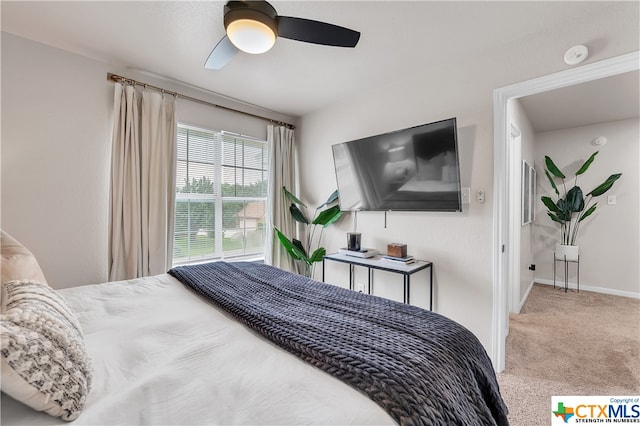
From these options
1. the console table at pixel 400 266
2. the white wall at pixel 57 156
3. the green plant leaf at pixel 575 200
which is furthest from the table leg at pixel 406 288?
the green plant leaf at pixel 575 200

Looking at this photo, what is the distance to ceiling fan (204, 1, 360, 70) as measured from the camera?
1308 millimetres

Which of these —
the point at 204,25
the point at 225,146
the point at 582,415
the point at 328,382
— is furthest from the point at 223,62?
the point at 582,415

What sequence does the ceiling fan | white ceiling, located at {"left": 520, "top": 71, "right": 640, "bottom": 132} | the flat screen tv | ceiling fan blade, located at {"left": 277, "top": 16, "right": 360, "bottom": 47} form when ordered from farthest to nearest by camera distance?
white ceiling, located at {"left": 520, "top": 71, "right": 640, "bottom": 132} < the flat screen tv < ceiling fan blade, located at {"left": 277, "top": 16, "right": 360, "bottom": 47} < the ceiling fan

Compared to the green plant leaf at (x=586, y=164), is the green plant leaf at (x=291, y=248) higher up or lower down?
lower down

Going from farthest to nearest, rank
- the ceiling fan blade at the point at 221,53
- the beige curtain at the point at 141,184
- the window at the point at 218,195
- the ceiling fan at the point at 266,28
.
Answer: the window at the point at 218,195, the beige curtain at the point at 141,184, the ceiling fan blade at the point at 221,53, the ceiling fan at the point at 266,28

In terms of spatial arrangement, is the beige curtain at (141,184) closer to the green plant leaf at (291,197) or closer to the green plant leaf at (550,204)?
the green plant leaf at (291,197)

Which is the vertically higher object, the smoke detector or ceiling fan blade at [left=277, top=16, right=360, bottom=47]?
the smoke detector

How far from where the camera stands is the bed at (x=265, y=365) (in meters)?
0.70

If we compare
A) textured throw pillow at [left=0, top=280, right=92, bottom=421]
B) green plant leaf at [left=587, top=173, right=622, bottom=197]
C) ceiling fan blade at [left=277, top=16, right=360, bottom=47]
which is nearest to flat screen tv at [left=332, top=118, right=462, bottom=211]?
ceiling fan blade at [left=277, top=16, right=360, bottom=47]

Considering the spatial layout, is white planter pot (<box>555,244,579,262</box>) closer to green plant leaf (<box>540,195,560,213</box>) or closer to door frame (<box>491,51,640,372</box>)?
green plant leaf (<box>540,195,560,213</box>)

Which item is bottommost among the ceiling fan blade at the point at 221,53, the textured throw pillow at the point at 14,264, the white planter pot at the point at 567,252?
the white planter pot at the point at 567,252

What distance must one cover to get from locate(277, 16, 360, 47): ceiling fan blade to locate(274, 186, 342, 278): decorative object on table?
1825 millimetres

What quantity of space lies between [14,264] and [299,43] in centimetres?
204

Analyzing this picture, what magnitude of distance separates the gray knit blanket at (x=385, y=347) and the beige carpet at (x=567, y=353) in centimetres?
101
